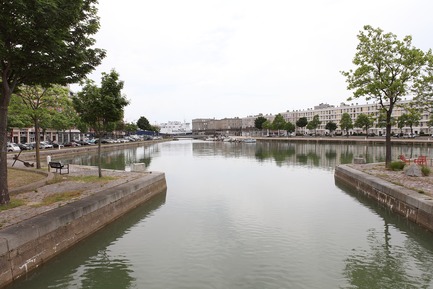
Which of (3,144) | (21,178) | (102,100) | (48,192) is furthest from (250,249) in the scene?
(21,178)

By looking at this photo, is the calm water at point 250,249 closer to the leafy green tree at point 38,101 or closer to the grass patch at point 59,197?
the grass patch at point 59,197

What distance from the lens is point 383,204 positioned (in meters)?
18.7

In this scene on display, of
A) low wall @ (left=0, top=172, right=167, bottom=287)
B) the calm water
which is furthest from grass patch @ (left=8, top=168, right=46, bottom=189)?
the calm water

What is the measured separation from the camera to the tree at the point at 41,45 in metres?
11.0

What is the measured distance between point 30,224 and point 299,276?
8.73 metres

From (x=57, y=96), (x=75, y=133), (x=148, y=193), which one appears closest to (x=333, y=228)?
(x=148, y=193)

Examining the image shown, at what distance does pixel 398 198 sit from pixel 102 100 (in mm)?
18907

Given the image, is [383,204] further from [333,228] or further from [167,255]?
[167,255]

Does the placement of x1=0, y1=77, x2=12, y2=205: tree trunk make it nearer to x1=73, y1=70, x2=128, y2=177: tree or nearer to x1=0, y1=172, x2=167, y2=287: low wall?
x1=0, y1=172, x2=167, y2=287: low wall

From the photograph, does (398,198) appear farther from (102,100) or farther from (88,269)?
(102,100)

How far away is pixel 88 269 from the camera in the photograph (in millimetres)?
10750

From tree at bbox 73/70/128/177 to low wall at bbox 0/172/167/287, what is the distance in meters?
6.69

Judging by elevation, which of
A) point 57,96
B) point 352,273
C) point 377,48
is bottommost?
point 352,273

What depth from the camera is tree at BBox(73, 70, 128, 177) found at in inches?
853
